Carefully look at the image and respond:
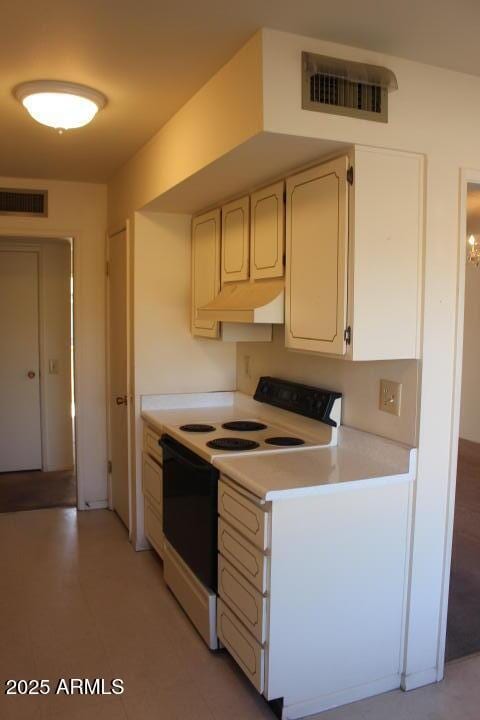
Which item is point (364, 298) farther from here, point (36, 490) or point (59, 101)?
point (36, 490)

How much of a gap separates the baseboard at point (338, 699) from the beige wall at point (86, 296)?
2.63 metres

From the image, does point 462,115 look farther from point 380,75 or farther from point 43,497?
point 43,497

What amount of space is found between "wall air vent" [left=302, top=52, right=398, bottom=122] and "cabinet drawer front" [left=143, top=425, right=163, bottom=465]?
6.58 feet

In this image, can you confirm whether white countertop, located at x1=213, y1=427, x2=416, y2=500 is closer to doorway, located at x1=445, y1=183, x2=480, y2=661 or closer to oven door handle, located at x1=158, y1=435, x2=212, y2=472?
oven door handle, located at x1=158, y1=435, x2=212, y2=472

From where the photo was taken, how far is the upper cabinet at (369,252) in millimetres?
2146

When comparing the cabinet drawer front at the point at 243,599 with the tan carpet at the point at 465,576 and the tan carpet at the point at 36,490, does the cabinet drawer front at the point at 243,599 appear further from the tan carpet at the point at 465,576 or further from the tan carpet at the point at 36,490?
the tan carpet at the point at 36,490

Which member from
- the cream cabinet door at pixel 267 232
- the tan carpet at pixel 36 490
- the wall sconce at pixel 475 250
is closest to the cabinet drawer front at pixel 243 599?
the cream cabinet door at pixel 267 232

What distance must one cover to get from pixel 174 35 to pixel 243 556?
74.0 inches

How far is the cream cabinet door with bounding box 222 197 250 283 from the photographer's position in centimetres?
295

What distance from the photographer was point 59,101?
2.49 meters

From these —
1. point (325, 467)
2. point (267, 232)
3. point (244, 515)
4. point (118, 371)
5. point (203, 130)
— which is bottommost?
point (244, 515)

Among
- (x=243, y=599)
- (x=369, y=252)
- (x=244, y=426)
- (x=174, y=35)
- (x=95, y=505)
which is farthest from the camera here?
(x=95, y=505)

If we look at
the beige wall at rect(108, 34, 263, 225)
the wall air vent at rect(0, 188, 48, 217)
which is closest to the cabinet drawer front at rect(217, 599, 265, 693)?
the beige wall at rect(108, 34, 263, 225)

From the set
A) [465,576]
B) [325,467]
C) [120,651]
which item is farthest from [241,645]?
[465,576]
